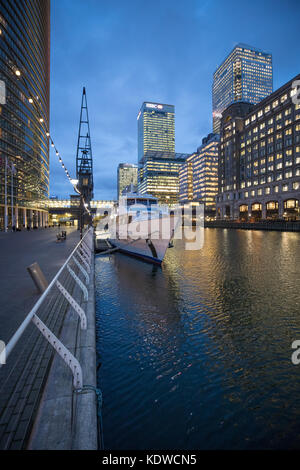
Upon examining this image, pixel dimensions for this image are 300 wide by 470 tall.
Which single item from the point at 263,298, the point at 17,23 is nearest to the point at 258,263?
the point at 263,298

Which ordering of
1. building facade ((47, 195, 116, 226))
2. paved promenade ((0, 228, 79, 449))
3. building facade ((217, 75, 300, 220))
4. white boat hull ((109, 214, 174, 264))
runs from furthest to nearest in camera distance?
building facade ((47, 195, 116, 226)), building facade ((217, 75, 300, 220)), white boat hull ((109, 214, 174, 264)), paved promenade ((0, 228, 79, 449))

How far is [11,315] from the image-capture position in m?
6.11

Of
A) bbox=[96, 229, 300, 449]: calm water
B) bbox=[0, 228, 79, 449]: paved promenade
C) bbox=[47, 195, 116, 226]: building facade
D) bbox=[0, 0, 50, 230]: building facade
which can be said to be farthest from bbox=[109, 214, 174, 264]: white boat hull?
bbox=[47, 195, 116, 226]: building facade

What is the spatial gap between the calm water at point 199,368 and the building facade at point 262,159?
78094mm

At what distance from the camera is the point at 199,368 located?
598 cm

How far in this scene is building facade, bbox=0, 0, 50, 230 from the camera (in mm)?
59156

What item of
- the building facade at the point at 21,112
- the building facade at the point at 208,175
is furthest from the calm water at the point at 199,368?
the building facade at the point at 208,175

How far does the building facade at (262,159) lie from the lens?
7994 centimetres

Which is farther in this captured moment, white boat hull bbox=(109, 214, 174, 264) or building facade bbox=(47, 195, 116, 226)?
Answer: building facade bbox=(47, 195, 116, 226)

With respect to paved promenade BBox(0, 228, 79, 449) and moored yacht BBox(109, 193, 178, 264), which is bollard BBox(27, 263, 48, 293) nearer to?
paved promenade BBox(0, 228, 79, 449)

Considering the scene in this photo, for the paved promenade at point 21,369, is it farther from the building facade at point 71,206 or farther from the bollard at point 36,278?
the building facade at point 71,206

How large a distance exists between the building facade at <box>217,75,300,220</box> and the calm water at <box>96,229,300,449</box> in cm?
7809

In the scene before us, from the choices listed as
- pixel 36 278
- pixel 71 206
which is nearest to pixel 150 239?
pixel 36 278
